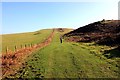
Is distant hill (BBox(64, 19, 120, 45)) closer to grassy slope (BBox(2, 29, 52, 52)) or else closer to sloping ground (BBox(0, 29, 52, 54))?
sloping ground (BBox(0, 29, 52, 54))

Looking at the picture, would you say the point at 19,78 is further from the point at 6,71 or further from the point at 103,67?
the point at 103,67

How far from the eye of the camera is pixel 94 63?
2870 cm

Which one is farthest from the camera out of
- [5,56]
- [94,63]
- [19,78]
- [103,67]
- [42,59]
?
[5,56]

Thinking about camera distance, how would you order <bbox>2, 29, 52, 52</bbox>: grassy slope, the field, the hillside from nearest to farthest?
the hillside, the field, <bbox>2, 29, 52, 52</bbox>: grassy slope

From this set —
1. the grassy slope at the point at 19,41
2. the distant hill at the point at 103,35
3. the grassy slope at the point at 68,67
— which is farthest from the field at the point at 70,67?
the grassy slope at the point at 19,41

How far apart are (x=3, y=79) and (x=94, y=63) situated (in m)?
11.5

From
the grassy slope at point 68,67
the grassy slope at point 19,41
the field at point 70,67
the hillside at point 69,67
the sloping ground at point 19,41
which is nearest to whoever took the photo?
the hillside at point 69,67

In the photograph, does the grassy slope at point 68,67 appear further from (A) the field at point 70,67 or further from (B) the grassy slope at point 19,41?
(B) the grassy slope at point 19,41

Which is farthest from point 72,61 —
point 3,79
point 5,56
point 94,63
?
point 5,56

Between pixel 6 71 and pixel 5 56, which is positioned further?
pixel 5 56

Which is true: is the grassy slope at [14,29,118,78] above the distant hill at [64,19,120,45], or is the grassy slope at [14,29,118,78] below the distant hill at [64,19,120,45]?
below

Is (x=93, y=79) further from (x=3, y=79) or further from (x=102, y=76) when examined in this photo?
(x=3, y=79)

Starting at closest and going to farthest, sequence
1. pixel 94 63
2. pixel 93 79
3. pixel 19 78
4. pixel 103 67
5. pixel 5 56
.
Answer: pixel 93 79 < pixel 19 78 < pixel 103 67 < pixel 94 63 < pixel 5 56

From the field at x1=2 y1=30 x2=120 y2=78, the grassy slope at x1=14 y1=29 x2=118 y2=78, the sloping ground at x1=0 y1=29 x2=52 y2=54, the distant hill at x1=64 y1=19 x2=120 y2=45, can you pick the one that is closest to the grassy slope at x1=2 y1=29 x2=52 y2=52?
the sloping ground at x1=0 y1=29 x2=52 y2=54
